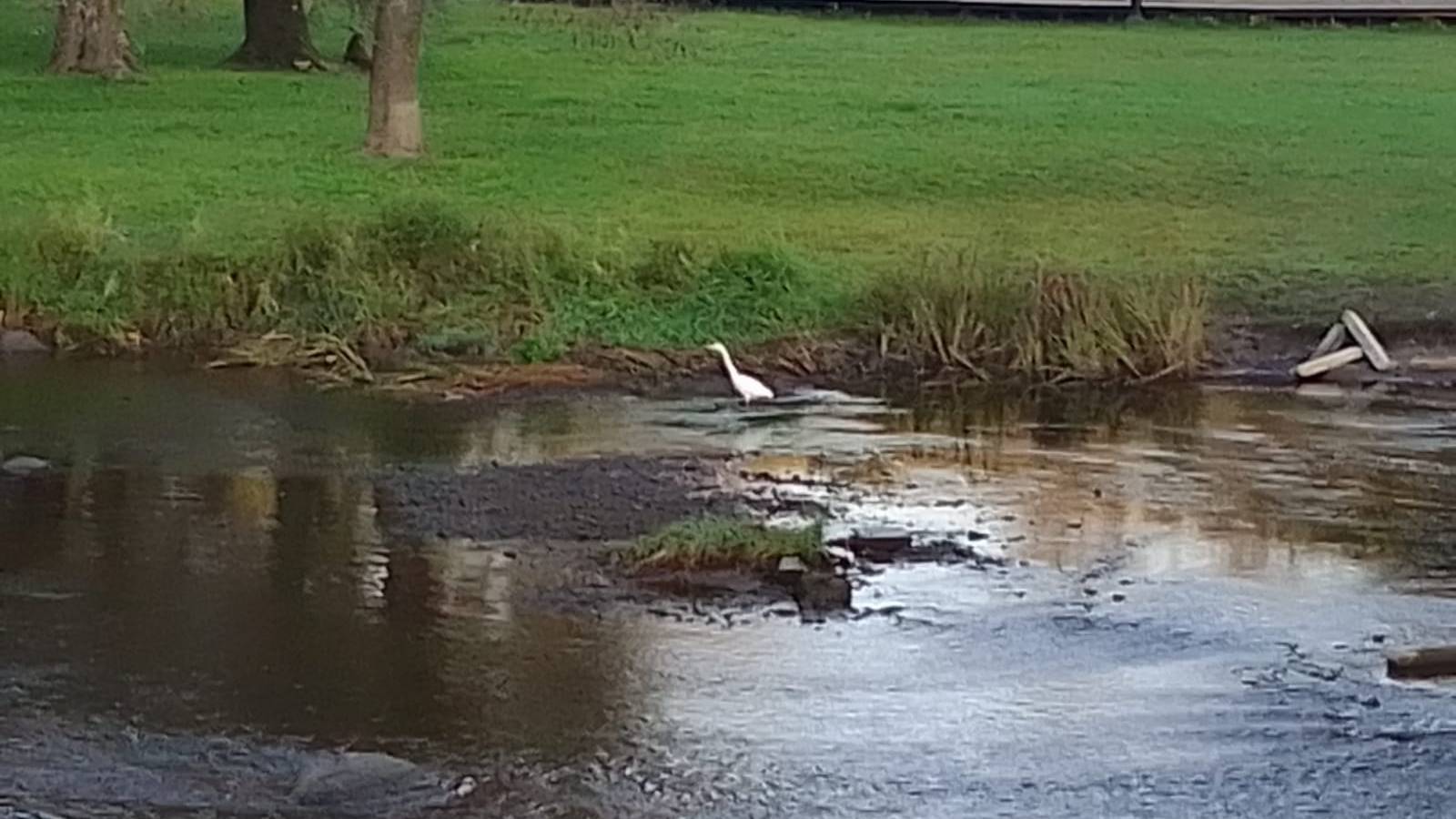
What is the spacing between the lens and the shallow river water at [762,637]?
8.41 meters

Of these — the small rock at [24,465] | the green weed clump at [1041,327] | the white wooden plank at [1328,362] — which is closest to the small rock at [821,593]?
the small rock at [24,465]

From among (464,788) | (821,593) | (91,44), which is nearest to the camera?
(464,788)

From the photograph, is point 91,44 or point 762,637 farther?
point 91,44

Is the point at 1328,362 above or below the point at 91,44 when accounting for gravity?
below

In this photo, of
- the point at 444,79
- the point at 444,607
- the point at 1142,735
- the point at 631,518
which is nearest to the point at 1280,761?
the point at 1142,735

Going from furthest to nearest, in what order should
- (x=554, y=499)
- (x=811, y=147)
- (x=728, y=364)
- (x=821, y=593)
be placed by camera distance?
(x=811, y=147), (x=728, y=364), (x=554, y=499), (x=821, y=593)

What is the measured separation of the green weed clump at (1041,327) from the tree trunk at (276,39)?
17780 mm

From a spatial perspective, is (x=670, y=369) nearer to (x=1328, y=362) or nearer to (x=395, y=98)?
(x=1328, y=362)

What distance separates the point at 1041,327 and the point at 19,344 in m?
6.50

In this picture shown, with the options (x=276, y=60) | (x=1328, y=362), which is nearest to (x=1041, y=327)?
(x=1328, y=362)

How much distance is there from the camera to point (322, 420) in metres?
14.9

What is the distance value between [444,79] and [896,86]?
5.52 meters

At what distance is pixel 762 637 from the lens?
33.0ft

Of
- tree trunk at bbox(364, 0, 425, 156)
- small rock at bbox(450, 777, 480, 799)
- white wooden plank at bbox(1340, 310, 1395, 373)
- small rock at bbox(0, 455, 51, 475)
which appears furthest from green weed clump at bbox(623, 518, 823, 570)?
tree trunk at bbox(364, 0, 425, 156)
